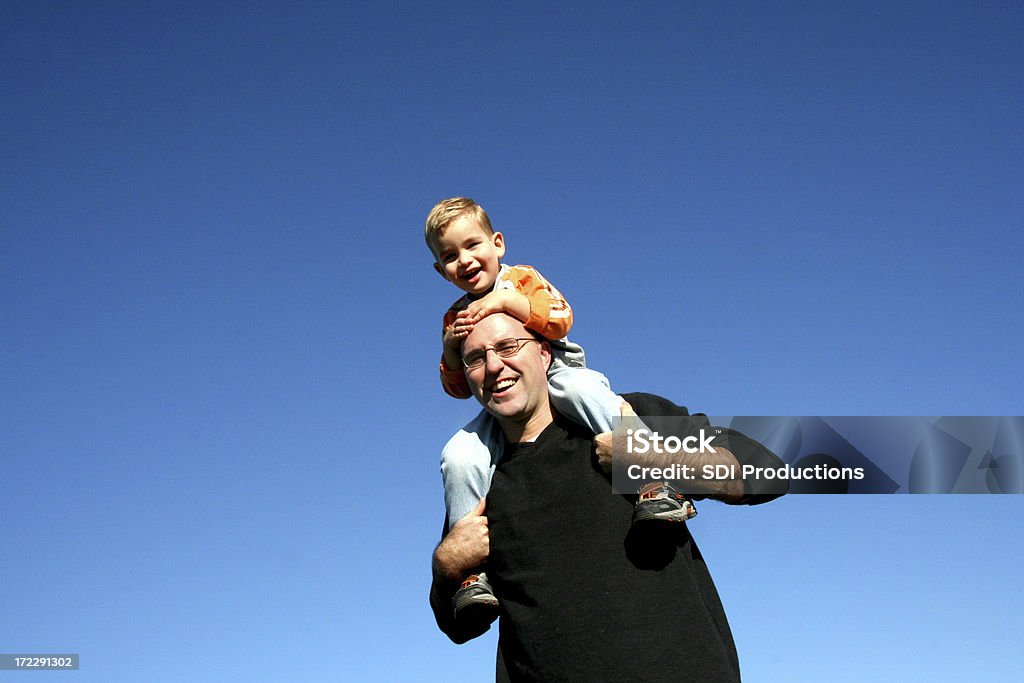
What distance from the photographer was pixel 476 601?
14.5 feet

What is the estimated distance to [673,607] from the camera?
4172mm

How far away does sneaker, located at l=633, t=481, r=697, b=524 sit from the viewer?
13.5 ft

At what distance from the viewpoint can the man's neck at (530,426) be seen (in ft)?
15.5

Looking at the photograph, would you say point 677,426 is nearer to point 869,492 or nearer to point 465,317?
point 465,317

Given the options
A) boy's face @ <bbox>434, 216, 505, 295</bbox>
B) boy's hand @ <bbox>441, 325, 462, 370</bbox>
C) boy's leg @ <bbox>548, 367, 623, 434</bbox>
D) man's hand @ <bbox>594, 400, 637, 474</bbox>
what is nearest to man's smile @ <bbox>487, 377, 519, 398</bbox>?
boy's leg @ <bbox>548, 367, 623, 434</bbox>

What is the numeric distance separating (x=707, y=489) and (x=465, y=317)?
Answer: 53.0 inches

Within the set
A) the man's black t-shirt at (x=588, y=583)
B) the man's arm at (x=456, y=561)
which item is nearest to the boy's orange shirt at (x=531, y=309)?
the man's black t-shirt at (x=588, y=583)

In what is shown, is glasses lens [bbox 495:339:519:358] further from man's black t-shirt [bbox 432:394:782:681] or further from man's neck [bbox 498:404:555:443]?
man's black t-shirt [bbox 432:394:782:681]

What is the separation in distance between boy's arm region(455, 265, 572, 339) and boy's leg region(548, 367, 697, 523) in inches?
8.3

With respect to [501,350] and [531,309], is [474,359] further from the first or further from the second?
[531,309]

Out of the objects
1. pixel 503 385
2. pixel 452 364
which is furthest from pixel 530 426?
pixel 452 364

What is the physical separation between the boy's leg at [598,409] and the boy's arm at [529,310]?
21 centimetres

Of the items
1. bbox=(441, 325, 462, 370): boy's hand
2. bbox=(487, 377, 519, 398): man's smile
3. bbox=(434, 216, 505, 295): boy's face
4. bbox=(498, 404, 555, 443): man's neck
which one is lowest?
bbox=(498, 404, 555, 443): man's neck

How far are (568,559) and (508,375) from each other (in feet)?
2.81
